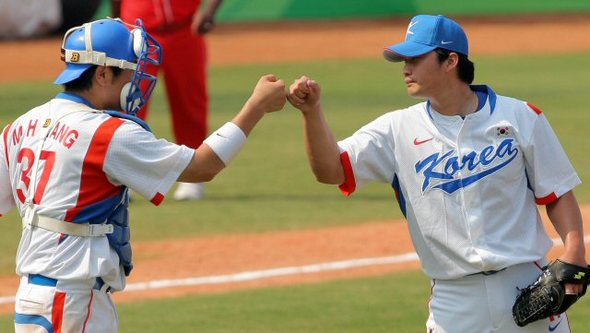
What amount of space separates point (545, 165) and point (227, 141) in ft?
4.15

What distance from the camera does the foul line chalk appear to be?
28.1 feet

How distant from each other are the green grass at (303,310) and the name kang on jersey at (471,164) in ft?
7.47

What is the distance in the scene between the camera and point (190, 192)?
37.9 feet

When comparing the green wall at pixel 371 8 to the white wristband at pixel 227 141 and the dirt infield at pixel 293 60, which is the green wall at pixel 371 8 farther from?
the white wristband at pixel 227 141

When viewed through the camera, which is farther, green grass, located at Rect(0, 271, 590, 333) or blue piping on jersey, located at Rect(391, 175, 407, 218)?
green grass, located at Rect(0, 271, 590, 333)

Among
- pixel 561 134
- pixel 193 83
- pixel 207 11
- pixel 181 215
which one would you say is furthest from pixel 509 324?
pixel 561 134

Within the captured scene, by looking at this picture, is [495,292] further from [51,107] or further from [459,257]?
[51,107]

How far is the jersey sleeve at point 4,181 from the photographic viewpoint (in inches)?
204

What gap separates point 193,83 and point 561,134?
4593 millimetres

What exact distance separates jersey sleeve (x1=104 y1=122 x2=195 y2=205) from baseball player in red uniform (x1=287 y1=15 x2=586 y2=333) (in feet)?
1.84

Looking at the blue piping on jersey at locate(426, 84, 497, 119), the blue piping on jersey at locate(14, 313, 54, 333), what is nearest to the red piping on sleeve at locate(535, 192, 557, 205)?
the blue piping on jersey at locate(426, 84, 497, 119)

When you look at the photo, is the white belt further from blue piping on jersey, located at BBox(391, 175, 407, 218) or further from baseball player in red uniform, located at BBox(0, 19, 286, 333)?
blue piping on jersey, located at BBox(391, 175, 407, 218)

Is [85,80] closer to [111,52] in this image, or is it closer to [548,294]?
[111,52]

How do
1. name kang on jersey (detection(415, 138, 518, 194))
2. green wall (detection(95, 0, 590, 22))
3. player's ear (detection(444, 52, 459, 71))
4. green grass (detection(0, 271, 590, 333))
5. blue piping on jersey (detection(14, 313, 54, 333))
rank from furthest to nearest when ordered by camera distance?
green wall (detection(95, 0, 590, 22)) < green grass (detection(0, 271, 590, 333)) < player's ear (detection(444, 52, 459, 71)) < name kang on jersey (detection(415, 138, 518, 194)) < blue piping on jersey (detection(14, 313, 54, 333))
